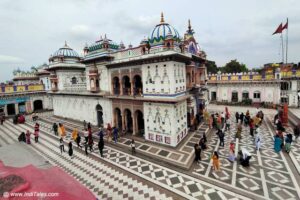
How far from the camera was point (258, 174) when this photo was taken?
9.09m

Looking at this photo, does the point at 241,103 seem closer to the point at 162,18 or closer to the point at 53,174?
the point at 162,18

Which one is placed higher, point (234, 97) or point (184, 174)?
point (234, 97)

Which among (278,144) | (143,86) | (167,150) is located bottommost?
(167,150)

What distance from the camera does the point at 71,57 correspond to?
24.1 m

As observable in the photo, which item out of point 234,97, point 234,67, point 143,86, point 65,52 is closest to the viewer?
point 143,86

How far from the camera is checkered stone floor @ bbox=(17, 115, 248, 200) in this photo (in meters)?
7.66

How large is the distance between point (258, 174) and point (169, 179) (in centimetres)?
500

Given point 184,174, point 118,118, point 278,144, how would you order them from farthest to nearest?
point 118,118
point 278,144
point 184,174

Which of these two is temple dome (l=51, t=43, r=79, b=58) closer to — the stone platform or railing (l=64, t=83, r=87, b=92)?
railing (l=64, t=83, r=87, b=92)

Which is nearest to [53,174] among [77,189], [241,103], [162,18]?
[77,189]

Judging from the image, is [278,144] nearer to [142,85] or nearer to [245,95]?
[142,85]

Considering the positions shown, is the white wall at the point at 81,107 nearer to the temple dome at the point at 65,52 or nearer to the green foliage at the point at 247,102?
the temple dome at the point at 65,52

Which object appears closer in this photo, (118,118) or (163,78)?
(163,78)

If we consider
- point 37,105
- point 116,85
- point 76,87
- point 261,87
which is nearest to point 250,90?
point 261,87
